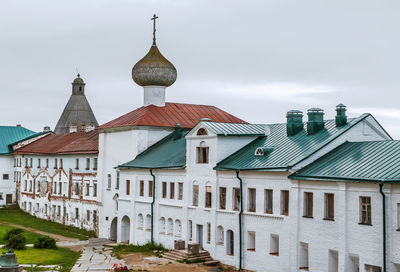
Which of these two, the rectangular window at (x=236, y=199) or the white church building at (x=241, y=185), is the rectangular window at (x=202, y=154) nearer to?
the white church building at (x=241, y=185)

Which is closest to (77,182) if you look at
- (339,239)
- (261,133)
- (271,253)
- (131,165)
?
(131,165)

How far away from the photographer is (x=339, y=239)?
24.8 meters

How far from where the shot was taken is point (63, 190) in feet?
180

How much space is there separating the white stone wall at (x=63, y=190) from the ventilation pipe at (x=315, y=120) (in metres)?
22.3

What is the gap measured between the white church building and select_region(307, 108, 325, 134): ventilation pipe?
2.4 inches

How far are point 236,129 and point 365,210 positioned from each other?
1163cm

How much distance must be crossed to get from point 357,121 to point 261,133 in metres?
6.37

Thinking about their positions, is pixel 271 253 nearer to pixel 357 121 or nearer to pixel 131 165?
pixel 357 121

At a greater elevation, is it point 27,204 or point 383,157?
point 383,157

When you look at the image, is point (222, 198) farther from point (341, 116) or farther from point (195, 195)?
point (341, 116)

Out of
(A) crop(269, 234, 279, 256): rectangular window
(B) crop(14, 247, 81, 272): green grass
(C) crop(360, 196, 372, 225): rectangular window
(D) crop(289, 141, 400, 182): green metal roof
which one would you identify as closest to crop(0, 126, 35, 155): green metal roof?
(B) crop(14, 247, 81, 272): green grass

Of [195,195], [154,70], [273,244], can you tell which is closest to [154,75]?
[154,70]

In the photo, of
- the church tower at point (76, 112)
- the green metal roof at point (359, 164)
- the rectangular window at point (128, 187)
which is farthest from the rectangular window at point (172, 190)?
the church tower at point (76, 112)

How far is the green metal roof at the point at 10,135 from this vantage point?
67.4 m
